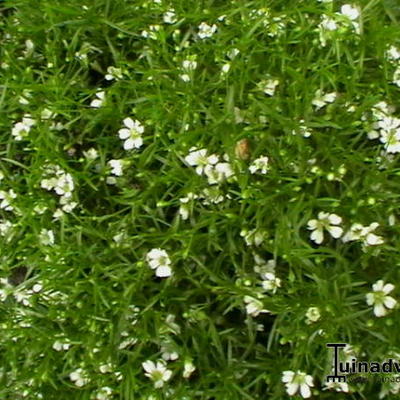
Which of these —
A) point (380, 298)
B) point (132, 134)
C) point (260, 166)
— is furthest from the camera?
point (132, 134)

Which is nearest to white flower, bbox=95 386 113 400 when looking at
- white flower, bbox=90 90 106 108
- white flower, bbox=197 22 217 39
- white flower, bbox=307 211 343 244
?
white flower, bbox=307 211 343 244

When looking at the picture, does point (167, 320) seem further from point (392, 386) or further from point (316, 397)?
point (392, 386)

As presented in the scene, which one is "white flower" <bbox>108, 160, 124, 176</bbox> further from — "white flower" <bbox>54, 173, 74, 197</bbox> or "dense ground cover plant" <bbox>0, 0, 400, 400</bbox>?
"white flower" <bbox>54, 173, 74, 197</bbox>

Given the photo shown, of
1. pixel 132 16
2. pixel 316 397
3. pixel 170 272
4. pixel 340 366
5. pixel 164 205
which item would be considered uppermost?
pixel 132 16

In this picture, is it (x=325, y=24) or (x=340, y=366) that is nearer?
(x=340, y=366)

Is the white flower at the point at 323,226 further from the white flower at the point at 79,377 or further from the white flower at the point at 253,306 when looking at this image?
the white flower at the point at 79,377

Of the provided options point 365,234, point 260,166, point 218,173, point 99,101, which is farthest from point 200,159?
point 365,234

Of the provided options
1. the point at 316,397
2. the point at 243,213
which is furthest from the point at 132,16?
the point at 316,397

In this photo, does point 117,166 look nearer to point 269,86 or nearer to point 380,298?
point 269,86
